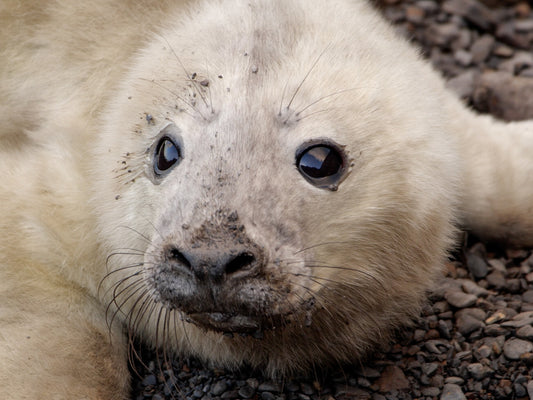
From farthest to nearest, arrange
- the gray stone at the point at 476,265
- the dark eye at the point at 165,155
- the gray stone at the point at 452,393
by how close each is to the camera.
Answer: the gray stone at the point at 476,265
the gray stone at the point at 452,393
the dark eye at the point at 165,155

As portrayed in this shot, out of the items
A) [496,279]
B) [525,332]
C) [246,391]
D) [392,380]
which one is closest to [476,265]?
[496,279]

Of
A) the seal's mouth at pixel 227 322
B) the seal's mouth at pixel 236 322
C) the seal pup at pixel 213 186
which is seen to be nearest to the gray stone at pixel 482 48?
the seal pup at pixel 213 186

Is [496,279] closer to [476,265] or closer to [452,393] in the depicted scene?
[476,265]

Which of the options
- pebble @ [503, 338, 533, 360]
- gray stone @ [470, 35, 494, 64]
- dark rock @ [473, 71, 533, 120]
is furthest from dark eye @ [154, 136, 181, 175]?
gray stone @ [470, 35, 494, 64]

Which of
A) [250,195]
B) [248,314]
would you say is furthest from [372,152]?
[248,314]

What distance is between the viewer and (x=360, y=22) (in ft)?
13.7

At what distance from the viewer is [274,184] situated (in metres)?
3.44

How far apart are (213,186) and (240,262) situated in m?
0.37

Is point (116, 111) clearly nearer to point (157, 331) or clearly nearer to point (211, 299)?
point (157, 331)

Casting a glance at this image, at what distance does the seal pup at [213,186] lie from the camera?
3.37 metres

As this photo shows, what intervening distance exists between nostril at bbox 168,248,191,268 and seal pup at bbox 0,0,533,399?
0.03m

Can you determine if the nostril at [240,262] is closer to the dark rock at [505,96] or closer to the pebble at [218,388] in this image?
the pebble at [218,388]

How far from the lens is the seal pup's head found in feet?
10.8

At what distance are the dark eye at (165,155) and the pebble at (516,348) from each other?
1.77m
